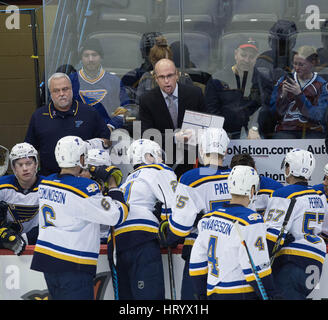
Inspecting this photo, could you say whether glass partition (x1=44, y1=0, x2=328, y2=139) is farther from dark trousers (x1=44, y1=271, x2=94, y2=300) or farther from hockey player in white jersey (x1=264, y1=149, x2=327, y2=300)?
dark trousers (x1=44, y1=271, x2=94, y2=300)

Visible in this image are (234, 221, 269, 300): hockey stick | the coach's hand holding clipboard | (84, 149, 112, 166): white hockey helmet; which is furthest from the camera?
the coach's hand holding clipboard

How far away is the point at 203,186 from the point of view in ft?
12.7

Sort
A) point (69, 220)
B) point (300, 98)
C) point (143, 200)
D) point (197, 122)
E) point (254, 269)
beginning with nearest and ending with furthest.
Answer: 1. point (254, 269)
2. point (69, 220)
3. point (143, 200)
4. point (197, 122)
5. point (300, 98)

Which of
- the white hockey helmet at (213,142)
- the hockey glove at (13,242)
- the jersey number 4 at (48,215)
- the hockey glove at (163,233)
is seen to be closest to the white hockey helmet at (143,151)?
→ the white hockey helmet at (213,142)

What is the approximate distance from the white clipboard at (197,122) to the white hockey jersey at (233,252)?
1.34 metres

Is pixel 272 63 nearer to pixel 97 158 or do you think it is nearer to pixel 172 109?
pixel 172 109

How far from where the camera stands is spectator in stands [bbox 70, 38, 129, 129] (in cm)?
519

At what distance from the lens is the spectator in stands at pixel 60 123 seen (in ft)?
15.9

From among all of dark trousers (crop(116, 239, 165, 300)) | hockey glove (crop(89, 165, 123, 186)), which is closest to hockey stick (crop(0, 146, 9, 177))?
hockey glove (crop(89, 165, 123, 186))

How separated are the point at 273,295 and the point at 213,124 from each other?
1.67m

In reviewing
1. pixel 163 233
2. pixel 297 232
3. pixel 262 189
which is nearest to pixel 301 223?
pixel 297 232

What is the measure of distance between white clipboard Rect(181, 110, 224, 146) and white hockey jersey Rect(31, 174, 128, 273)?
1191 mm

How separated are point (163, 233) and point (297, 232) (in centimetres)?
80

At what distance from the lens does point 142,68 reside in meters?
5.21
